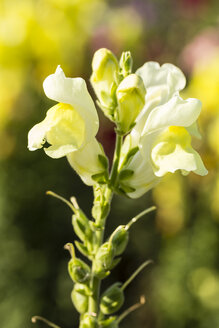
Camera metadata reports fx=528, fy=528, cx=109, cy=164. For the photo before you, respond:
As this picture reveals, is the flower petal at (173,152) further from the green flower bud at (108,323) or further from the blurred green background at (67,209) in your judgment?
the blurred green background at (67,209)

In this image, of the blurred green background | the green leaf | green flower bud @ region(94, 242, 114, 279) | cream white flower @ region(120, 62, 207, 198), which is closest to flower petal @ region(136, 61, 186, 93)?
cream white flower @ region(120, 62, 207, 198)

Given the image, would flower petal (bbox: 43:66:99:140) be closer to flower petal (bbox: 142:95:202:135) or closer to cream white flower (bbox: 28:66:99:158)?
cream white flower (bbox: 28:66:99:158)

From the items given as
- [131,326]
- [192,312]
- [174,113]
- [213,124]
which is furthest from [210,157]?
[174,113]

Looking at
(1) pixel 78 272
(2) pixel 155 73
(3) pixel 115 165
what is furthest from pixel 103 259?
(2) pixel 155 73

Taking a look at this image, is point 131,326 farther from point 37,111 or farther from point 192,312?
point 37,111

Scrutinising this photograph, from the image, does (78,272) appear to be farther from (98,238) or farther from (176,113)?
(176,113)
